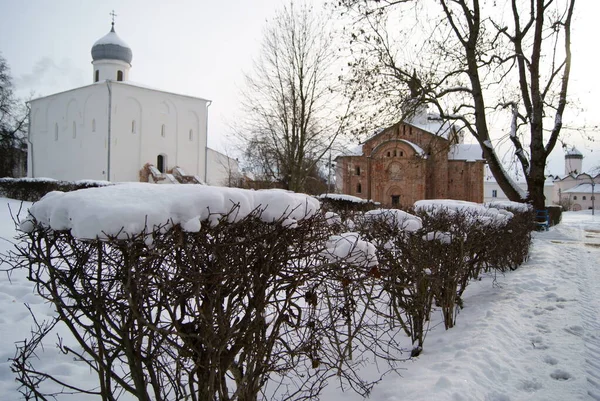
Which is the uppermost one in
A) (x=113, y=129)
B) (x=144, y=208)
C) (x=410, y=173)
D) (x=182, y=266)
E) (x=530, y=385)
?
(x=113, y=129)

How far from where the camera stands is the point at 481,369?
339cm

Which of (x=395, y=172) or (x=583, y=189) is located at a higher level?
(x=583, y=189)

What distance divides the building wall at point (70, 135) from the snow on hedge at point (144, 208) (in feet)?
109

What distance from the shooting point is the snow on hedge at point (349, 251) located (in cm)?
263

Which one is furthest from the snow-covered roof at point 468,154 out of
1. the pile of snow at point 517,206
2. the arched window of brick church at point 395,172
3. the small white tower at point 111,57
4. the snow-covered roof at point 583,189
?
the snow-covered roof at point 583,189

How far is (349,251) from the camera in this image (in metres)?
2.67

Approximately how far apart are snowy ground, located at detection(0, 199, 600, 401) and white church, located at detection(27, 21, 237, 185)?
95.6ft

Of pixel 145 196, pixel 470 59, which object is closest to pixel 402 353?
pixel 145 196

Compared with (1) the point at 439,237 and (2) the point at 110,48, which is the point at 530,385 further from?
(2) the point at 110,48

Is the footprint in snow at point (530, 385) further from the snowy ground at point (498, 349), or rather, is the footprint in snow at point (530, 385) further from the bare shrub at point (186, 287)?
the bare shrub at point (186, 287)

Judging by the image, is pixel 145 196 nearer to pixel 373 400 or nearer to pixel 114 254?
pixel 114 254

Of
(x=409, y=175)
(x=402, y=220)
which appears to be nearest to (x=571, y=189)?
(x=409, y=175)

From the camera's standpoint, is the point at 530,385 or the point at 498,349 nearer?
the point at 530,385

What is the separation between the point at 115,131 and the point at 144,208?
34.2 metres
